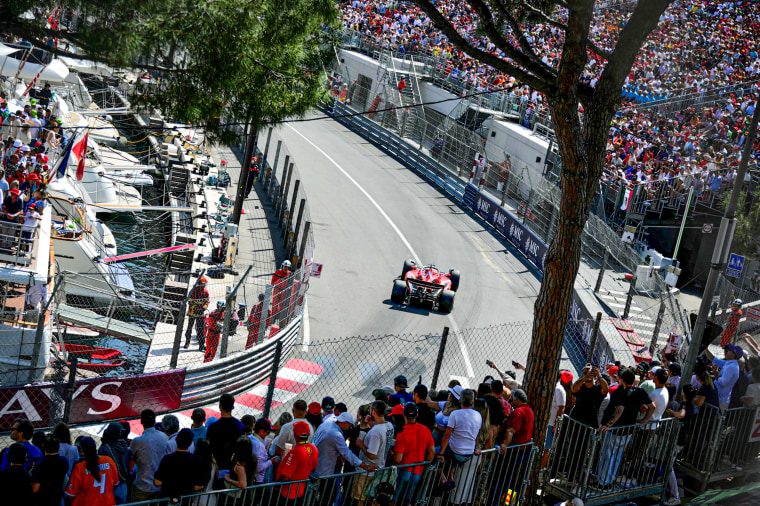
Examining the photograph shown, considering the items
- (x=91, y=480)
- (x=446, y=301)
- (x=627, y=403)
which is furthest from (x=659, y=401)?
(x=446, y=301)

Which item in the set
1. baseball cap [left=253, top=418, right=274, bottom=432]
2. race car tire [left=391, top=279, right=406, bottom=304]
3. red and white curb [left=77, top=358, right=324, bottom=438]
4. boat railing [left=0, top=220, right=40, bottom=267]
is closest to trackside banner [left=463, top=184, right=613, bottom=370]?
race car tire [left=391, top=279, right=406, bottom=304]

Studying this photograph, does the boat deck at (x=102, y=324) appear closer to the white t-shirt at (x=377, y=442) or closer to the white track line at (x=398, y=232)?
the white track line at (x=398, y=232)

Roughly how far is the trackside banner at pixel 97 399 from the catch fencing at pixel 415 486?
4233 millimetres

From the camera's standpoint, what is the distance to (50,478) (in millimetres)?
7109

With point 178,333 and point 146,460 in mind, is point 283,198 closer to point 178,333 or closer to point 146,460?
point 178,333

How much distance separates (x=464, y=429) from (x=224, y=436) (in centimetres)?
251

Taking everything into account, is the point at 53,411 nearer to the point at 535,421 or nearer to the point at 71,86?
the point at 535,421

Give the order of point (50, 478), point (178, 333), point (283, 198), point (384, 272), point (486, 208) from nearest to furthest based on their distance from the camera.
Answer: point (50, 478) < point (178, 333) < point (384, 272) < point (283, 198) < point (486, 208)

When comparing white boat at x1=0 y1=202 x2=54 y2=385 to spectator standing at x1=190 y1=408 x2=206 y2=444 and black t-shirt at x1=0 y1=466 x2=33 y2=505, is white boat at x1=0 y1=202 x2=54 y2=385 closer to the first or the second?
spectator standing at x1=190 y1=408 x2=206 y2=444

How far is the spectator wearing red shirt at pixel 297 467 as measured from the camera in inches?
313

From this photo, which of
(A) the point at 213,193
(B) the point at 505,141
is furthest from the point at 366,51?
(A) the point at 213,193

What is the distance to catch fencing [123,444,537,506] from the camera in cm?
782

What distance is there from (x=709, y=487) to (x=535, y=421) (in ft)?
9.59

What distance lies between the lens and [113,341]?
19250mm
